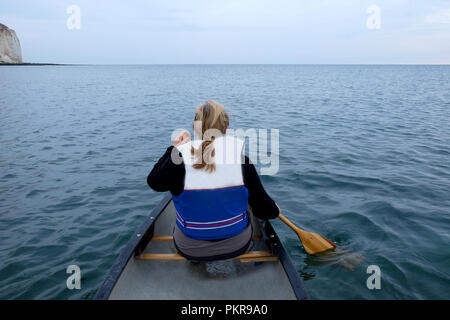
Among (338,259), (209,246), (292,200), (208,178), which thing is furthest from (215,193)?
(292,200)

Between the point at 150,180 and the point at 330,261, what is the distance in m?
3.26

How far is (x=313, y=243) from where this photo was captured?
4.62m

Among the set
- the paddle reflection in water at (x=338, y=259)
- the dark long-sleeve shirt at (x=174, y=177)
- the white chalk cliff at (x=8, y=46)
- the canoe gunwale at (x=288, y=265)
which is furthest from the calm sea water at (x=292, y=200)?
the white chalk cliff at (x=8, y=46)

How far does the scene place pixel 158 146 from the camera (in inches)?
441

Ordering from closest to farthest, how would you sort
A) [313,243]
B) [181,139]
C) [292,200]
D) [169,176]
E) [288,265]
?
[169,176] < [181,139] < [288,265] < [313,243] < [292,200]

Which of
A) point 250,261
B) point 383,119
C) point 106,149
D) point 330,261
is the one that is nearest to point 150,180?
point 250,261

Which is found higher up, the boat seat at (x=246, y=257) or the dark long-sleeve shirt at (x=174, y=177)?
the dark long-sleeve shirt at (x=174, y=177)

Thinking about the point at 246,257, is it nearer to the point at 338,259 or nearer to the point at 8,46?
the point at 338,259

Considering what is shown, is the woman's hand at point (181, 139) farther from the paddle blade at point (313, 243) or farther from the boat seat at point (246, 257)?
the paddle blade at point (313, 243)

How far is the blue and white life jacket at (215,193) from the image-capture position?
2.53 m

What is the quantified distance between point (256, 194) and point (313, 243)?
90.5 inches

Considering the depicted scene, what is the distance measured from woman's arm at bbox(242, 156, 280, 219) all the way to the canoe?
58 centimetres

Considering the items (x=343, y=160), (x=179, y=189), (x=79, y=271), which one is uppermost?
(x=179, y=189)
